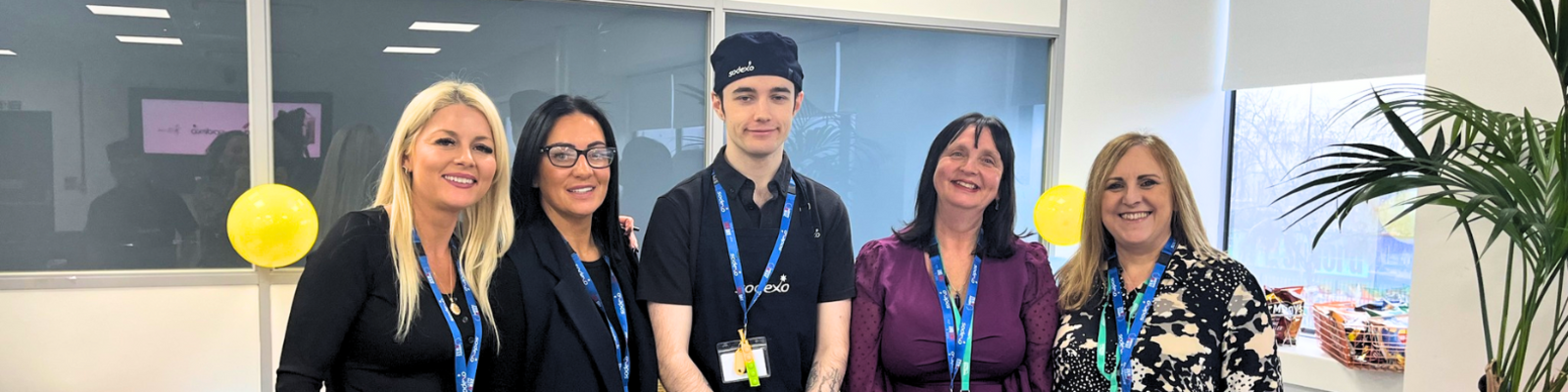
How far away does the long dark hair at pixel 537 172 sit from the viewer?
2.29 metres

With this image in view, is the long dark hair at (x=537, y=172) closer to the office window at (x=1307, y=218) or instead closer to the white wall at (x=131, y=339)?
the white wall at (x=131, y=339)

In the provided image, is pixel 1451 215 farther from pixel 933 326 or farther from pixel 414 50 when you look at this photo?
pixel 414 50

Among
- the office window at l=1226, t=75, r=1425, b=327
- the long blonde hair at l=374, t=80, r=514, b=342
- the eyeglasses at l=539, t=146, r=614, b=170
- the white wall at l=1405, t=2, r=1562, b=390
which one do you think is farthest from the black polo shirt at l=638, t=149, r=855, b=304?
the office window at l=1226, t=75, r=1425, b=327

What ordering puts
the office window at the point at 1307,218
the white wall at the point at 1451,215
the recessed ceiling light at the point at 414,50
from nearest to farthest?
the white wall at the point at 1451,215 < the recessed ceiling light at the point at 414,50 < the office window at the point at 1307,218

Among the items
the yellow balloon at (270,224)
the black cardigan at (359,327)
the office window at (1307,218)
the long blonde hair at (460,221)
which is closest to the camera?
the black cardigan at (359,327)

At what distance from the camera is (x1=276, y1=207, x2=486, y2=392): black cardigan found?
1.92 metres

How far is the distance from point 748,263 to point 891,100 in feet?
10.0

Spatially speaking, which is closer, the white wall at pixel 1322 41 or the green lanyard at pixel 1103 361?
the green lanyard at pixel 1103 361

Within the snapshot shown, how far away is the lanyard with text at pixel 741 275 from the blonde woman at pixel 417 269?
54cm

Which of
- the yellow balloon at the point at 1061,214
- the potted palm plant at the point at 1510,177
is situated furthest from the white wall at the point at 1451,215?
the yellow balloon at the point at 1061,214

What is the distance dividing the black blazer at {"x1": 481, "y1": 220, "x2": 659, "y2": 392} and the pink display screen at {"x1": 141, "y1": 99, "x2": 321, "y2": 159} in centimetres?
266

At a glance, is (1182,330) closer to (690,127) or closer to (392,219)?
(392,219)

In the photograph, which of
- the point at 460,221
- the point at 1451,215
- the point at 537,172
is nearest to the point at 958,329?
the point at 537,172

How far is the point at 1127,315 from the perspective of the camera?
248 cm
